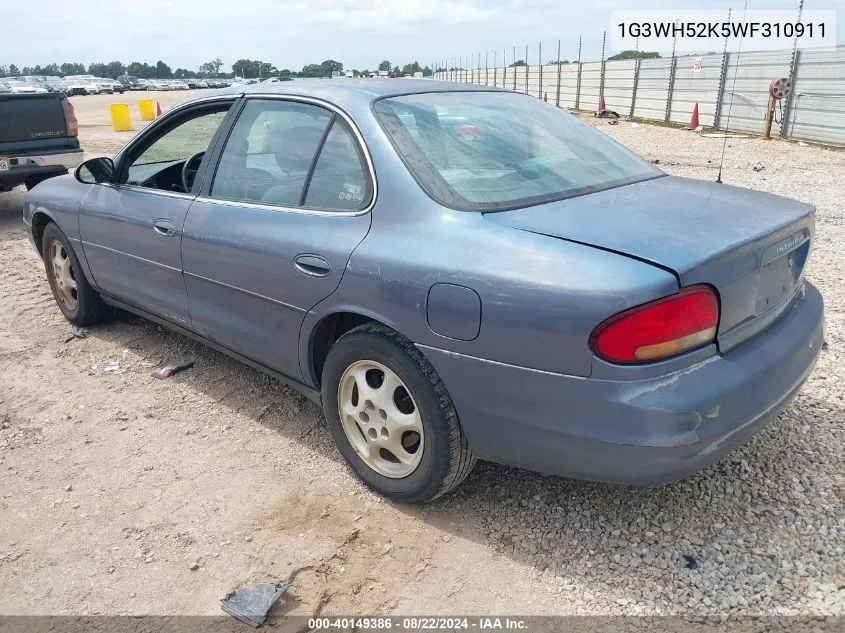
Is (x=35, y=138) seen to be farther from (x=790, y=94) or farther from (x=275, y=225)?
(x=790, y=94)

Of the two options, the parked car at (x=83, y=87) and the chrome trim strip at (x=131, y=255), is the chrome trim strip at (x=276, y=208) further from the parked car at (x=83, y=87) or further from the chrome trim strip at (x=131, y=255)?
the parked car at (x=83, y=87)

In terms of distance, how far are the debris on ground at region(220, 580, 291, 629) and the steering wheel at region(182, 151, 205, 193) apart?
219cm

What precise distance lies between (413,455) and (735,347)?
1.25 metres

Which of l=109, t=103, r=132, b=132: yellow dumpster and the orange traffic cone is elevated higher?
l=109, t=103, r=132, b=132: yellow dumpster

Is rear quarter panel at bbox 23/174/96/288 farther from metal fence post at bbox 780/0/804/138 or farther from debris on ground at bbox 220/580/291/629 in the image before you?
metal fence post at bbox 780/0/804/138

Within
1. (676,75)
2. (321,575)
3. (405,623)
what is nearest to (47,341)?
(321,575)

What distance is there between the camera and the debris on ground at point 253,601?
→ 2303 millimetres

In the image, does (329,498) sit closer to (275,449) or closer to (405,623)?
(275,449)

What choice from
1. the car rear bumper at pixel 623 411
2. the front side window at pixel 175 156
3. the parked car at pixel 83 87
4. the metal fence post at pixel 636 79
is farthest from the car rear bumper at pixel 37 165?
the parked car at pixel 83 87

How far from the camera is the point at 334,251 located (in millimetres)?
2793

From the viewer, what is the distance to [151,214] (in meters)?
3.82

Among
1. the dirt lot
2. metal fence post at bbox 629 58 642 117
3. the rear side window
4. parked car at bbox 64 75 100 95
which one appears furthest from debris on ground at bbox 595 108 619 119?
parked car at bbox 64 75 100 95

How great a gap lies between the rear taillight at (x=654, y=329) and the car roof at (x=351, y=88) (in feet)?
5.13

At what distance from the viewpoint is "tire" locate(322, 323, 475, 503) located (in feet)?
8.34
